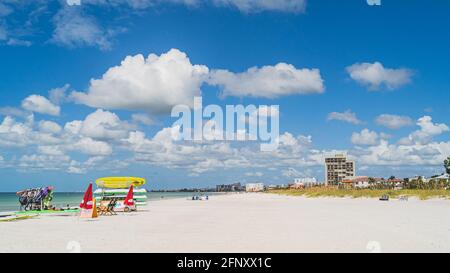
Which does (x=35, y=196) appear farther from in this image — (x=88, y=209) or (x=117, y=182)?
(x=117, y=182)

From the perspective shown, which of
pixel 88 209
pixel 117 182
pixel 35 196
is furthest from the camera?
pixel 117 182

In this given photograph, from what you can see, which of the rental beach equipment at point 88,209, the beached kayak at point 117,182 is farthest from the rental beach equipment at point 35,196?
the beached kayak at point 117,182

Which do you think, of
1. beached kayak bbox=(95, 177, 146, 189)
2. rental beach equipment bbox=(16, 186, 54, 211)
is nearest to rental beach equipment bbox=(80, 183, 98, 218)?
rental beach equipment bbox=(16, 186, 54, 211)

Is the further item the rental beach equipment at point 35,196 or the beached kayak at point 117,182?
the beached kayak at point 117,182

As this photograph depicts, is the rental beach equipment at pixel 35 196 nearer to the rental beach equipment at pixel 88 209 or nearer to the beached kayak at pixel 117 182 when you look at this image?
the rental beach equipment at pixel 88 209

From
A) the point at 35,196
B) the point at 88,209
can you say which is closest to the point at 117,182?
the point at 35,196

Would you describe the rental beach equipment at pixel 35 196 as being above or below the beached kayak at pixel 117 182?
below

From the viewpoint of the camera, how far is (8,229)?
1502 centimetres

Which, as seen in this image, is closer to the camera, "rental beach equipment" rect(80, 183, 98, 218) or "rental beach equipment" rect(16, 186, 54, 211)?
"rental beach equipment" rect(80, 183, 98, 218)

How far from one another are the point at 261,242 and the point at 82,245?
4501 mm

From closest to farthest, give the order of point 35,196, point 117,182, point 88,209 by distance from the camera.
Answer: point 88,209
point 35,196
point 117,182

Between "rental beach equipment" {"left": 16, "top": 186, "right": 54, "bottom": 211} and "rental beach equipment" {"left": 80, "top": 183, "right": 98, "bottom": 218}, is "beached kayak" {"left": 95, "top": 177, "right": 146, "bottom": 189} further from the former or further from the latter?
"rental beach equipment" {"left": 80, "top": 183, "right": 98, "bottom": 218}
